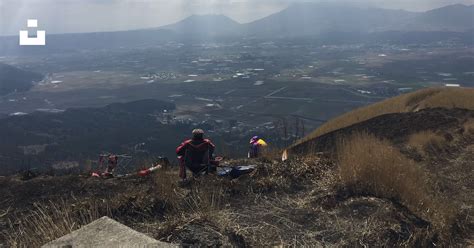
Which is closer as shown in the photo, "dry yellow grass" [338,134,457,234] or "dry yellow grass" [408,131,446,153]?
"dry yellow grass" [338,134,457,234]

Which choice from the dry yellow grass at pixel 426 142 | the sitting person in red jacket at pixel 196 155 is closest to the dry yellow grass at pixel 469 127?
the dry yellow grass at pixel 426 142

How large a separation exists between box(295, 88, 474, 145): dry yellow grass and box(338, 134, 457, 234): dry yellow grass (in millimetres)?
15167

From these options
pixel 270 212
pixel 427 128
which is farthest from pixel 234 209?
pixel 427 128

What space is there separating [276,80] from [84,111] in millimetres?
60965

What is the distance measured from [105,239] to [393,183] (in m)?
3.66

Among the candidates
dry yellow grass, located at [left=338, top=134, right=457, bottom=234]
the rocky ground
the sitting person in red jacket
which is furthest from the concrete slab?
the sitting person in red jacket

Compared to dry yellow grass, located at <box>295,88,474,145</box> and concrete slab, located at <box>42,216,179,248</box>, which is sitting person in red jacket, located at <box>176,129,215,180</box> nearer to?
concrete slab, located at <box>42,216,179,248</box>

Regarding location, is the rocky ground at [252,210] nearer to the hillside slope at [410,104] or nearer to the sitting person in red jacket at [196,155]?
the sitting person in red jacket at [196,155]

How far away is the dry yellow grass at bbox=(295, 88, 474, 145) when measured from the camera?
22484mm

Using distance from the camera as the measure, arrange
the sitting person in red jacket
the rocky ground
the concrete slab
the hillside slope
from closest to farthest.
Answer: the concrete slab → the rocky ground → the sitting person in red jacket → the hillside slope

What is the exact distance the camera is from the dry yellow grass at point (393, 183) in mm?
5562

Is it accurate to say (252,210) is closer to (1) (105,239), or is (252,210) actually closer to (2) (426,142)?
(1) (105,239)

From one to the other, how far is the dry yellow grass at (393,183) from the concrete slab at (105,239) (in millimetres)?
3042

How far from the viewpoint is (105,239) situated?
4.07 m
